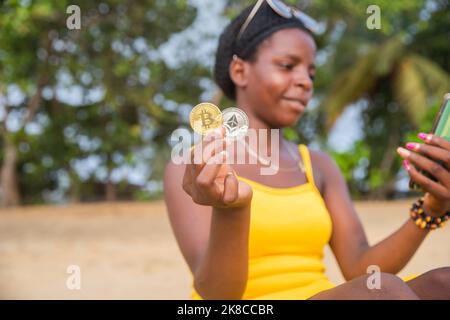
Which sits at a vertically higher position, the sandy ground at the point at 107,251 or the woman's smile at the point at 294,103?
the woman's smile at the point at 294,103

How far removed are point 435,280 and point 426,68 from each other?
49.6 ft

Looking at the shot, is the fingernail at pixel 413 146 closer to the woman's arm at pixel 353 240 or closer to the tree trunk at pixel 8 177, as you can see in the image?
the woman's arm at pixel 353 240

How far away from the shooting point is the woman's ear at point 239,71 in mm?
2033

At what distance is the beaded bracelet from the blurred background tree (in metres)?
6.89

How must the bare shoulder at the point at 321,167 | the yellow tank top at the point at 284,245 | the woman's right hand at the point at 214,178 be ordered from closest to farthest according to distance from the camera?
1. the woman's right hand at the point at 214,178
2. the yellow tank top at the point at 284,245
3. the bare shoulder at the point at 321,167

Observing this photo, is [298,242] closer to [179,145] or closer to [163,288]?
[179,145]

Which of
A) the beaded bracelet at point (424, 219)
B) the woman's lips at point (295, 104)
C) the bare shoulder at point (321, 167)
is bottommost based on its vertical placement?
the beaded bracelet at point (424, 219)

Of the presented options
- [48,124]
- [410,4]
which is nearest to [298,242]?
[410,4]

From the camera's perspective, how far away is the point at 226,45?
2.12 metres

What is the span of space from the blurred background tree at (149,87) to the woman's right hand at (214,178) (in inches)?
277

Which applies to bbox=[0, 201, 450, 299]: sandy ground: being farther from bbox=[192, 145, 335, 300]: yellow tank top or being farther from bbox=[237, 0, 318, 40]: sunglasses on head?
bbox=[237, 0, 318, 40]: sunglasses on head

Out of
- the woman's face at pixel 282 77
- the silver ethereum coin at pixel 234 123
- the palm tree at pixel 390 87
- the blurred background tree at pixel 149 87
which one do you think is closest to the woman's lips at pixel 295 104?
the woman's face at pixel 282 77

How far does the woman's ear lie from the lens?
2.03 m

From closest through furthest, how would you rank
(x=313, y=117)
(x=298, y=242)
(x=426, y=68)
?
(x=298, y=242) → (x=426, y=68) → (x=313, y=117)
